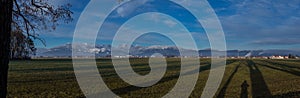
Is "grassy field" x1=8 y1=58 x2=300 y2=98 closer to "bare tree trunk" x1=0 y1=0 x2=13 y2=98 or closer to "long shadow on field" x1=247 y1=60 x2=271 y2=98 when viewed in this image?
"long shadow on field" x1=247 y1=60 x2=271 y2=98

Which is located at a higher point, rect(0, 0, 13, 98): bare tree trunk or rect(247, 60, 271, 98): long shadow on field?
rect(0, 0, 13, 98): bare tree trunk

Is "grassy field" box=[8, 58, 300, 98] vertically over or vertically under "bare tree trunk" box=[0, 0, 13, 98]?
under

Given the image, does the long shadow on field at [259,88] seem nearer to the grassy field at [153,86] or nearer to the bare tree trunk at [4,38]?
the grassy field at [153,86]

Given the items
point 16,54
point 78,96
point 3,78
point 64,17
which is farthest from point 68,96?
point 3,78

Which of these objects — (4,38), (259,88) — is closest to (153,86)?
(259,88)

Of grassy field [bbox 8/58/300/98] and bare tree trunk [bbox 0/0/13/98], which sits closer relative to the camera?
bare tree trunk [bbox 0/0/13/98]

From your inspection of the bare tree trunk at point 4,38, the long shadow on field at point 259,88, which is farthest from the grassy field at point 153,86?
Answer: the bare tree trunk at point 4,38

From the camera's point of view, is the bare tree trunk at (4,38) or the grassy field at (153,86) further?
the grassy field at (153,86)

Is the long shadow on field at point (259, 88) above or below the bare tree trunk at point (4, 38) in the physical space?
below

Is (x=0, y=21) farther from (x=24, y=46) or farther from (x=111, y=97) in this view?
(x=111, y=97)

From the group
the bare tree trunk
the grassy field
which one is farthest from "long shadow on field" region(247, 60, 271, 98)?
the bare tree trunk

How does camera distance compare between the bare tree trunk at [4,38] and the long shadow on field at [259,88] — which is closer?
the bare tree trunk at [4,38]

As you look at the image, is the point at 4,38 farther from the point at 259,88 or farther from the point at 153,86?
the point at 259,88

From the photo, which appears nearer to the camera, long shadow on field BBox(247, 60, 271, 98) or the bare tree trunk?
the bare tree trunk
